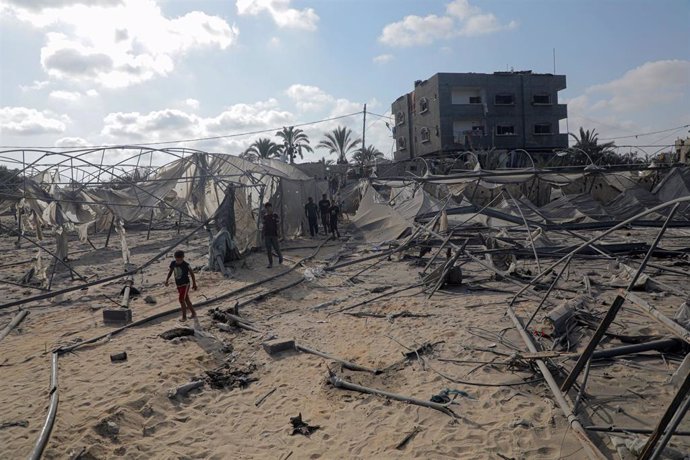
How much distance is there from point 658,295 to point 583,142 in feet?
111

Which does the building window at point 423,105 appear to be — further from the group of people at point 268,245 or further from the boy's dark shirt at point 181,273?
the boy's dark shirt at point 181,273

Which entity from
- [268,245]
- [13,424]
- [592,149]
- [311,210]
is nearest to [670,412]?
[13,424]

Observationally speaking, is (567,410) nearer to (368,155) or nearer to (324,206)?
(324,206)

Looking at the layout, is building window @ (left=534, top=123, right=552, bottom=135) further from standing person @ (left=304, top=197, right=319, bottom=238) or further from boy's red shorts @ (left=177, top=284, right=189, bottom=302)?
boy's red shorts @ (left=177, top=284, right=189, bottom=302)

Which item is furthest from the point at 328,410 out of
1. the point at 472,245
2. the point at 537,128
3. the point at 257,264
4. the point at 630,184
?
the point at 537,128

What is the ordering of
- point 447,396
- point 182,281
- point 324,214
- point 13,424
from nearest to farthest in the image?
point 13,424 < point 447,396 < point 182,281 < point 324,214

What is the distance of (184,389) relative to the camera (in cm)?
564

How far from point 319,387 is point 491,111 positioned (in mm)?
40138

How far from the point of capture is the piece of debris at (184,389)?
552cm

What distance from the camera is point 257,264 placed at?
13.9 metres

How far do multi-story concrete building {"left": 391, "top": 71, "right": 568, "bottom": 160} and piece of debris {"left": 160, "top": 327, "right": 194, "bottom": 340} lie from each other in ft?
117

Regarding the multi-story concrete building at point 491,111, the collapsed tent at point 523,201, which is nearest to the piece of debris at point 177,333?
the collapsed tent at point 523,201

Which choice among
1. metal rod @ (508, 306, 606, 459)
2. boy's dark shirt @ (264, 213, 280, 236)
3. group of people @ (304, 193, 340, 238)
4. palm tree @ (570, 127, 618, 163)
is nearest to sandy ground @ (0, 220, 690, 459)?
metal rod @ (508, 306, 606, 459)

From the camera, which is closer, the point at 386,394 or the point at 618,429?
the point at 618,429
